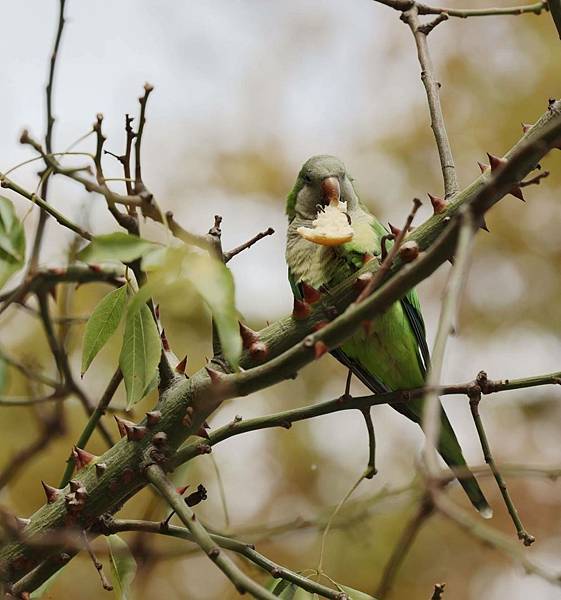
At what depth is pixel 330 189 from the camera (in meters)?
2.16

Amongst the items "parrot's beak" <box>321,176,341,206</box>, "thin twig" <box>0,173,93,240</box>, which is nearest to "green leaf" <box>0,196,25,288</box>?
"thin twig" <box>0,173,93,240</box>

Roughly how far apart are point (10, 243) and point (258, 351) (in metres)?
0.33

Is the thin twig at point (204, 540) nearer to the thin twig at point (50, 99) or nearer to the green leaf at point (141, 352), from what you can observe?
the green leaf at point (141, 352)

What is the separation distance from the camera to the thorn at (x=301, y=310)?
3.58 ft

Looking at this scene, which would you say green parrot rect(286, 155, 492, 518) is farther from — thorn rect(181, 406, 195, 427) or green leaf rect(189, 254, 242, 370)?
green leaf rect(189, 254, 242, 370)

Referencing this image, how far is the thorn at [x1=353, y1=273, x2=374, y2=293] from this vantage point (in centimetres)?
112

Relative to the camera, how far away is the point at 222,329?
778mm

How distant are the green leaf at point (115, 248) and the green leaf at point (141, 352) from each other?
19 centimetres

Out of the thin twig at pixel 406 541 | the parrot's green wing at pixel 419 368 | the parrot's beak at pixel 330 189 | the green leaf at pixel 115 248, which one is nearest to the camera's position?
the thin twig at pixel 406 541

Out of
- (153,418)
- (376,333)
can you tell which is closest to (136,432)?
(153,418)

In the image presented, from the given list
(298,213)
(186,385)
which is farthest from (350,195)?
(186,385)

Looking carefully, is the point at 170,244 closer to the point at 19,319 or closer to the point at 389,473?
the point at 19,319

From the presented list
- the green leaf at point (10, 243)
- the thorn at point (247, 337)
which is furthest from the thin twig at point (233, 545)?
the green leaf at point (10, 243)

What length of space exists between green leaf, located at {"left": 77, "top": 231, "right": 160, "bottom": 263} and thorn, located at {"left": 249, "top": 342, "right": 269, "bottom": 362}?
9.2 inches
